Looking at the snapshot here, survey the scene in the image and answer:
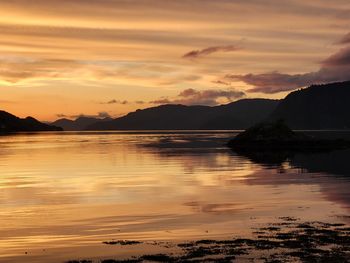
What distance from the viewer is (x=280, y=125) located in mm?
124188

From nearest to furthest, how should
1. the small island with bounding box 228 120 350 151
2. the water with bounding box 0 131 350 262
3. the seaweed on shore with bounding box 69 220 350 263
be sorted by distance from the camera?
the seaweed on shore with bounding box 69 220 350 263, the water with bounding box 0 131 350 262, the small island with bounding box 228 120 350 151

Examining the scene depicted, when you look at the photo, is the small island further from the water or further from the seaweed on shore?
the seaweed on shore

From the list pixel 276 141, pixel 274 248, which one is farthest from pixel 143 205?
pixel 276 141

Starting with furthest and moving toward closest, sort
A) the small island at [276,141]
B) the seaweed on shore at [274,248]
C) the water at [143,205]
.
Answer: the small island at [276,141] → the water at [143,205] → the seaweed on shore at [274,248]

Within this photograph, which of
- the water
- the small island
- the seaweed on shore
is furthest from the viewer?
the small island

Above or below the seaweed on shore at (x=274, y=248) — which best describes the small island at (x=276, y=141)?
above

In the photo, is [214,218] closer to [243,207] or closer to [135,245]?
[243,207]

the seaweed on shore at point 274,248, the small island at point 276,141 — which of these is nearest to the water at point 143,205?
the seaweed on shore at point 274,248

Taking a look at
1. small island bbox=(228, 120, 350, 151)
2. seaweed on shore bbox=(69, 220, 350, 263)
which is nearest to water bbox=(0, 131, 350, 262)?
seaweed on shore bbox=(69, 220, 350, 263)

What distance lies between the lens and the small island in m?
116

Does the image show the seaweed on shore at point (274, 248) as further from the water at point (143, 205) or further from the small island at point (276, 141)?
the small island at point (276, 141)

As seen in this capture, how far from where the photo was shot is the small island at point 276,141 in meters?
116

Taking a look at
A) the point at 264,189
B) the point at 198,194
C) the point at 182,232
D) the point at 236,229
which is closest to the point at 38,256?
the point at 182,232

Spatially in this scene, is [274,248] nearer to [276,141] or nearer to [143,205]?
[143,205]
